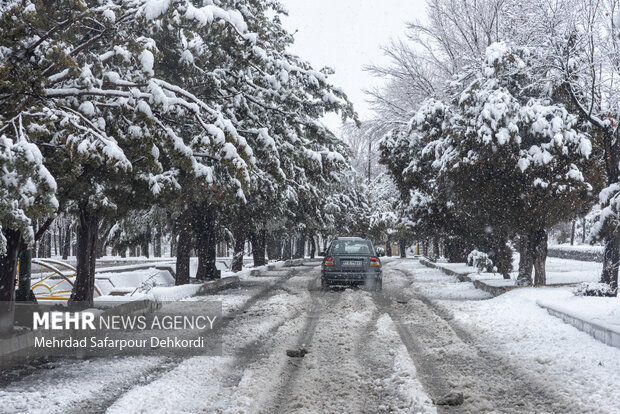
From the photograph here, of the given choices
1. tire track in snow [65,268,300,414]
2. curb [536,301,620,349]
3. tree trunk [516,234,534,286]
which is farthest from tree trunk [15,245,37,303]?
tree trunk [516,234,534,286]

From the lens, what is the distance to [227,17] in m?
8.55

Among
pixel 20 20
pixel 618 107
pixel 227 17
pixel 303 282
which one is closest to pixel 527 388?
pixel 227 17

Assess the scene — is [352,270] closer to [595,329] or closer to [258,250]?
[595,329]

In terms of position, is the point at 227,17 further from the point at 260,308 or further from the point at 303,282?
the point at 303,282

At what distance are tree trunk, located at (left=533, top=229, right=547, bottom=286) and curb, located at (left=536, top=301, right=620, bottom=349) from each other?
4.88 metres

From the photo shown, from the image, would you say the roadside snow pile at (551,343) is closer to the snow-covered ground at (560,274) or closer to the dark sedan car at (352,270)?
the dark sedan car at (352,270)

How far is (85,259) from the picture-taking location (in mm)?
11117

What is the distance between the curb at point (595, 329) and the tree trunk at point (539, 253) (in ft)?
16.0

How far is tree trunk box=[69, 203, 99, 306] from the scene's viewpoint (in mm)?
11047

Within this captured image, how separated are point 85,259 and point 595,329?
30.1ft

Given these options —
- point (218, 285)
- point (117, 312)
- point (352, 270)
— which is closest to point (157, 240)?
point (218, 285)

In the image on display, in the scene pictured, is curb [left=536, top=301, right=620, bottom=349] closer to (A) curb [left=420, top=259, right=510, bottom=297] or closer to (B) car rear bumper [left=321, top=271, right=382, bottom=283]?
(A) curb [left=420, top=259, right=510, bottom=297]

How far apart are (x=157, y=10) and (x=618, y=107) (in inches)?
373

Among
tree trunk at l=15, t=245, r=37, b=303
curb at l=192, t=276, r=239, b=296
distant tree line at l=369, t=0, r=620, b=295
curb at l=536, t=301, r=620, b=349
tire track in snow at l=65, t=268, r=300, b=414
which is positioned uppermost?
distant tree line at l=369, t=0, r=620, b=295
